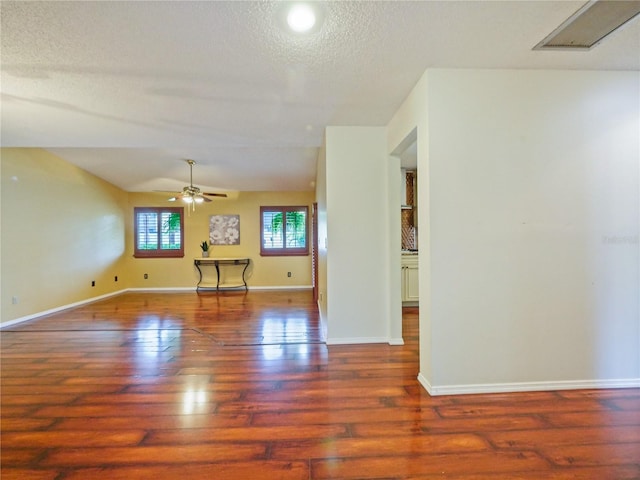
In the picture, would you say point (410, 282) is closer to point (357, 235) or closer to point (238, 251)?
point (357, 235)

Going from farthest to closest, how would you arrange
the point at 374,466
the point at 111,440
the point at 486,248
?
the point at 486,248
the point at 111,440
the point at 374,466

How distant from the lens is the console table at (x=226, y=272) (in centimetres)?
750

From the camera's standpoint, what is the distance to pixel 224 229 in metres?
7.79

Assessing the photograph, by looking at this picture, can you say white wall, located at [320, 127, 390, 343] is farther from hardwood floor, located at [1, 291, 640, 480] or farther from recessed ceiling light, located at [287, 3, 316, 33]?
recessed ceiling light, located at [287, 3, 316, 33]

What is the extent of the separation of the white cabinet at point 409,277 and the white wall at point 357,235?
5.52 ft

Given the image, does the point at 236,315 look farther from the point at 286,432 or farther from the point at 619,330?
the point at 619,330

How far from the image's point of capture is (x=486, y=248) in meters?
2.27

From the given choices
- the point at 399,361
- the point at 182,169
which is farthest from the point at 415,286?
the point at 182,169

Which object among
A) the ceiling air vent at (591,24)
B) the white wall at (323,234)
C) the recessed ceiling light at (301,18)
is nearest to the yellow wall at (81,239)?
the white wall at (323,234)

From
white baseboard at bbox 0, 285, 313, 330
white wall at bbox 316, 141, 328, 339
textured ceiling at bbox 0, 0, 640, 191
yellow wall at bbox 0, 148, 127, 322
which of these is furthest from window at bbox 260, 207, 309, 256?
textured ceiling at bbox 0, 0, 640, 191

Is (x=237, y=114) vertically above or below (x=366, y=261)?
above

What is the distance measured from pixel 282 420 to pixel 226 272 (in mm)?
6195

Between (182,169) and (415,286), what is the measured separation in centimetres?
457

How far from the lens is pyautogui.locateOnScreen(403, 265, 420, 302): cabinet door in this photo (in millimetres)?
4988
